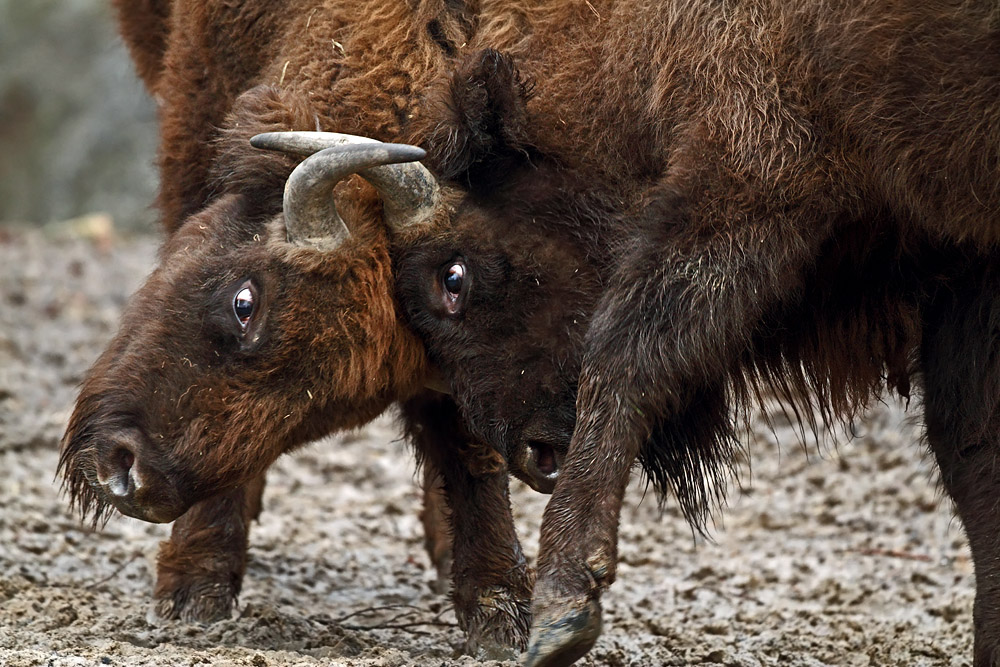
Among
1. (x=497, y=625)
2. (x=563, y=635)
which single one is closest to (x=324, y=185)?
(x=563, y=635)

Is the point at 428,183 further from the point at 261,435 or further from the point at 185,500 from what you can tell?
the point at 185,500

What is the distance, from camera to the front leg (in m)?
3.54

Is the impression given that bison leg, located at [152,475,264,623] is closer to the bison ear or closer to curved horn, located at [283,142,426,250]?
curved horn, located at [283,142,426,250]

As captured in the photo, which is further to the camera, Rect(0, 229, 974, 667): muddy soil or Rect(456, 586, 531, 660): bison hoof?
Rect(456, 586, 531, 660): bison hoof

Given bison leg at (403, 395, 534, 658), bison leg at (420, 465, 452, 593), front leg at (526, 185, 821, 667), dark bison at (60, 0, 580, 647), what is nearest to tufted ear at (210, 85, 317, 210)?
dark bison at (60, 0, 580, 647)

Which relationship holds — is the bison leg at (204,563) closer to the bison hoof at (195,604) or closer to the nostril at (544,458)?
the bison hoof at (195,604)

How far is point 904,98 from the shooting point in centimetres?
345

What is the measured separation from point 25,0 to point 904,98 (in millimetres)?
14316

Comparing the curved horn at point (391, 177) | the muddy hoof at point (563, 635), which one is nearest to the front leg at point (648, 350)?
the muddy hoof at point (563, 635)

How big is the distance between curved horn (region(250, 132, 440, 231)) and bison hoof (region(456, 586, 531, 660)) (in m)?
1.48

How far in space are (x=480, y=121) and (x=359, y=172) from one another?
0.44 metres

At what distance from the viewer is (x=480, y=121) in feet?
13.6

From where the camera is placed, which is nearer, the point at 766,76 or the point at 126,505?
the point at 766,76

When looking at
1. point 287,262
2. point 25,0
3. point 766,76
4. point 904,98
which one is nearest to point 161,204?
point 287,262
